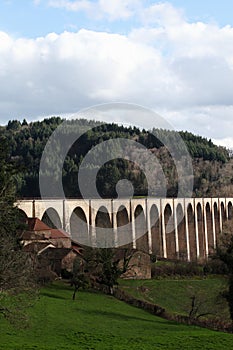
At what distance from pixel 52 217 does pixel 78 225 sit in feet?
11.2

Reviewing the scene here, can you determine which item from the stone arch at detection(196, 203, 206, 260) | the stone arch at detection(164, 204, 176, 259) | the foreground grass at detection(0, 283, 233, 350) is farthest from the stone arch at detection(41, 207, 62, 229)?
the stone arch at detection(196, 203, 206, 260)


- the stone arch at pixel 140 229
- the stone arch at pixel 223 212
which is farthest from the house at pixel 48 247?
the stone arch at pixel 223 212

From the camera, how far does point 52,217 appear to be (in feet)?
144

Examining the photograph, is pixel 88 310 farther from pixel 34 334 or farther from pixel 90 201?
pixel 90 201

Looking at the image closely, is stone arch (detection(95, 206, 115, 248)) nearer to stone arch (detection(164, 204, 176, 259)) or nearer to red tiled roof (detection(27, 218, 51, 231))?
red tiled roof (detection(27, 218, 51, 231))

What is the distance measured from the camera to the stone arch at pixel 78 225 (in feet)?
151

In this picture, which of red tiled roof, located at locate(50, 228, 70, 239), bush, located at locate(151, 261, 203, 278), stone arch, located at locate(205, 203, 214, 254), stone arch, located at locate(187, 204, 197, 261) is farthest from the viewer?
stone arch, located at locate(205, 203, 214, 254)

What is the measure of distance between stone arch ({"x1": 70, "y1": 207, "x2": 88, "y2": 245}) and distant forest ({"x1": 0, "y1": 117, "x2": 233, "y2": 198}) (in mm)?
27794

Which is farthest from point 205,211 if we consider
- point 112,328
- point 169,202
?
point 112,328

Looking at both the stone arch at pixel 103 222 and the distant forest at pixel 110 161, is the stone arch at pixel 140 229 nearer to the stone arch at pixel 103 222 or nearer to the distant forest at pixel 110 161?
the stone arch at pixel 103 222

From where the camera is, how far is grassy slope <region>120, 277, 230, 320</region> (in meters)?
32.0

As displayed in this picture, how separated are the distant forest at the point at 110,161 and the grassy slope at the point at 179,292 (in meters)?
37.9

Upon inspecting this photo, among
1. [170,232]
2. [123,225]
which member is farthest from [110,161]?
[123,225]

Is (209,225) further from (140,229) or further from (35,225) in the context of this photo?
(35,225)
